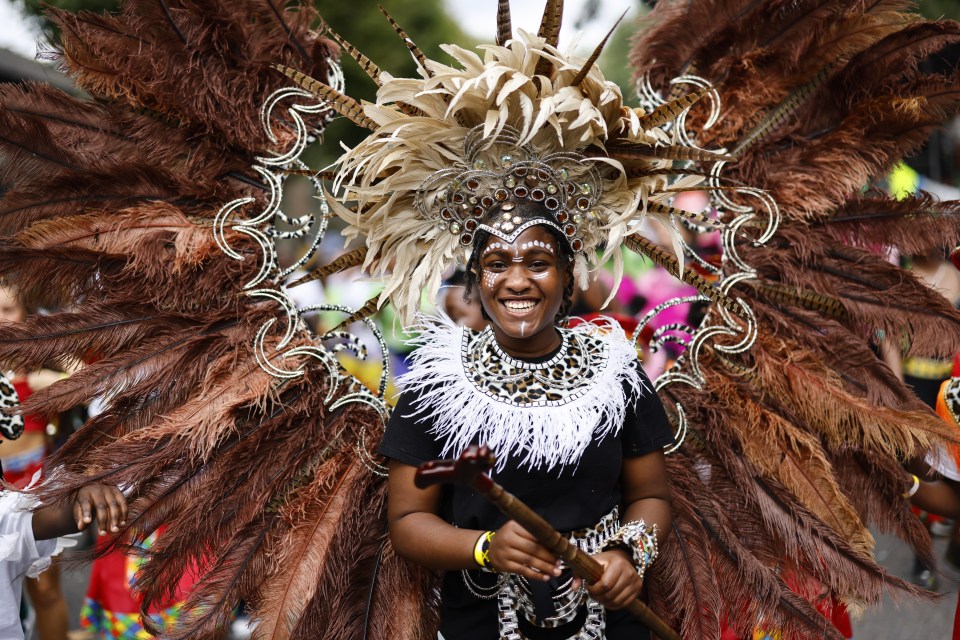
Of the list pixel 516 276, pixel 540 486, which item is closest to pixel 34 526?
pixel 540 486

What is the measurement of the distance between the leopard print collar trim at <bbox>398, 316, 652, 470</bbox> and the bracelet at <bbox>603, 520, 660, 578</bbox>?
22 cm

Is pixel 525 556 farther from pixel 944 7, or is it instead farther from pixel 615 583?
pixel 944 7

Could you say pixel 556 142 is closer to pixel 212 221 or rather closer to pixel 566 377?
pixel 566 377

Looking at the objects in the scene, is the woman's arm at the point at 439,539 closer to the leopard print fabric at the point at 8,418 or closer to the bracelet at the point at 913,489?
the leopard print fabric at the point at 8,418

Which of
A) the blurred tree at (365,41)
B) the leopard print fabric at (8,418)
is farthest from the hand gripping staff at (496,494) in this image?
the blurred tree at (365,41)

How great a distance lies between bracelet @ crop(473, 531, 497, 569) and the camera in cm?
219

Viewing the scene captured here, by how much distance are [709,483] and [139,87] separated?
2313 millimetres

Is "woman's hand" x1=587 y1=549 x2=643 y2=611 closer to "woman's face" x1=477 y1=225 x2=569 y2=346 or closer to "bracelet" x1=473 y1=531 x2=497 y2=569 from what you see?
"bracelet" x1=473 y1=531 x2=497 y2=569

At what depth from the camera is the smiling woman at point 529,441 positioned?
2.37 meters

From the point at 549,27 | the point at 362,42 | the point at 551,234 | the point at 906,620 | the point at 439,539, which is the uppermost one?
the point at 362,42

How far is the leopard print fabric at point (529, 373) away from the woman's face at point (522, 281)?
4.6 inches

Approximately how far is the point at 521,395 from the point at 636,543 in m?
0.50

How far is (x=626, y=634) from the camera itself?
2.50 meters

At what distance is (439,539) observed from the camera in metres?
2.27
